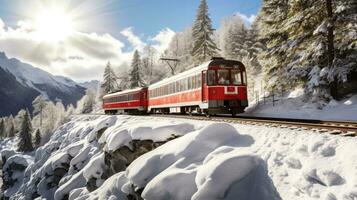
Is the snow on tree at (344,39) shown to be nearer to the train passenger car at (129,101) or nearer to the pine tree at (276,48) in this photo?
the pine tree at (276,48)

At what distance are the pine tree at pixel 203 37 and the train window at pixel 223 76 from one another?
881 inches

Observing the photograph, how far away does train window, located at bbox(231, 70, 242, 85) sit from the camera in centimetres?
2015

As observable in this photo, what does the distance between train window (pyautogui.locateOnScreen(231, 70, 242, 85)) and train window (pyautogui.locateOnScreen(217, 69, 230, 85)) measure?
0.43 metres

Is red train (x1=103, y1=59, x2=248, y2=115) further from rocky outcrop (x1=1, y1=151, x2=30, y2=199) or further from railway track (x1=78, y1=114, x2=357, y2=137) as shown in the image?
rocky outcrop (x1=1, y1=151, x2=30, y2=199)

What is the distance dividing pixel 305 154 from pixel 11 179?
6223 centimetres

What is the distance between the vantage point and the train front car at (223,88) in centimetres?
1933

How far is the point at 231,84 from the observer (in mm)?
19922

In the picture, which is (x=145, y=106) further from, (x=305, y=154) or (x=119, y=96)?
(x=305, y=154)

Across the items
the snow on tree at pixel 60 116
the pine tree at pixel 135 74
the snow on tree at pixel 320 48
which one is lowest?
the snow on tree at pixel 60 116

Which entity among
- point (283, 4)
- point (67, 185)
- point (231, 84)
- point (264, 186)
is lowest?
point (67, 185)

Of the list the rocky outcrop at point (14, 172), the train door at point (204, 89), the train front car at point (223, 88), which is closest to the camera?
the train front car at point (223, 88)

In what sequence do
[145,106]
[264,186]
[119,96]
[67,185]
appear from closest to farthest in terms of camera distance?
[264,186] < [67,185] < [145,106] < [119,96]

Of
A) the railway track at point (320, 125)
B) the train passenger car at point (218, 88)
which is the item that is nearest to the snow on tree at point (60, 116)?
the train passenger car at point (218, 88)

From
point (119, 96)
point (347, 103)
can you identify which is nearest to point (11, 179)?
point (119, 96)
